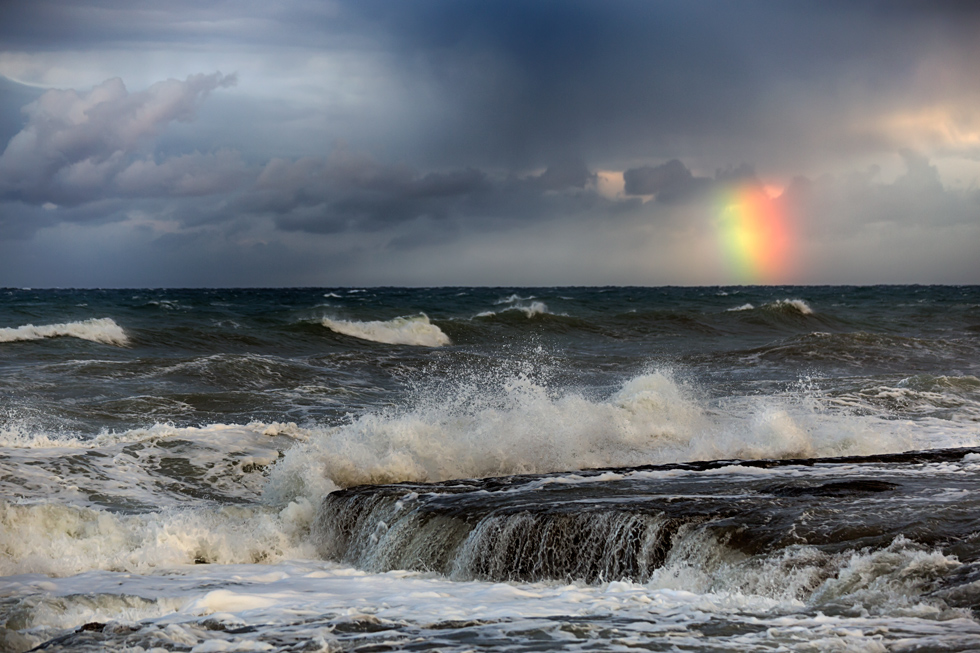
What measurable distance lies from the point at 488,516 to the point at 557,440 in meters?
4.27

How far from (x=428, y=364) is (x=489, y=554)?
16488 millimetres

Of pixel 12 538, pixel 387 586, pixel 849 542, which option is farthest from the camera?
pixel 12 538

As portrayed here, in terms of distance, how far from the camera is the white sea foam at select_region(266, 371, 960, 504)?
395 inches

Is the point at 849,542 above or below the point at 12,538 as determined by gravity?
above

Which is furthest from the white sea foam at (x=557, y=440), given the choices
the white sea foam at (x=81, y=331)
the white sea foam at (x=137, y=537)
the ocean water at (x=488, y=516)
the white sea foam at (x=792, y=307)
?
the white sea foam at (x=792, y=307)

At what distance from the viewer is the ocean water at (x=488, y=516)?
504cm

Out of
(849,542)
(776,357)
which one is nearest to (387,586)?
(849,542)

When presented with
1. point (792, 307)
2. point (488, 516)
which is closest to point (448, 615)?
point (488, 516)

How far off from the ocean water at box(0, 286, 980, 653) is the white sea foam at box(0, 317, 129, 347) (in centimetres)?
777

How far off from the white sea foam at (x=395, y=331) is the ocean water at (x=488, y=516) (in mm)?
14034

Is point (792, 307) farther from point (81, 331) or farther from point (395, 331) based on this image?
point (81, 331)

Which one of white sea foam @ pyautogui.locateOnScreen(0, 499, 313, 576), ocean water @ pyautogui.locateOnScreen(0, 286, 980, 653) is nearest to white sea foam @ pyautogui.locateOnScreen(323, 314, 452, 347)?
ocean water @ pyautogui.locateOnScreen(0, 286, 980, 653)

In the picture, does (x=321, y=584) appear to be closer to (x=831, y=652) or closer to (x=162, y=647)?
(x=162, y=647)

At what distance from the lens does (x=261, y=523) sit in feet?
27.1
